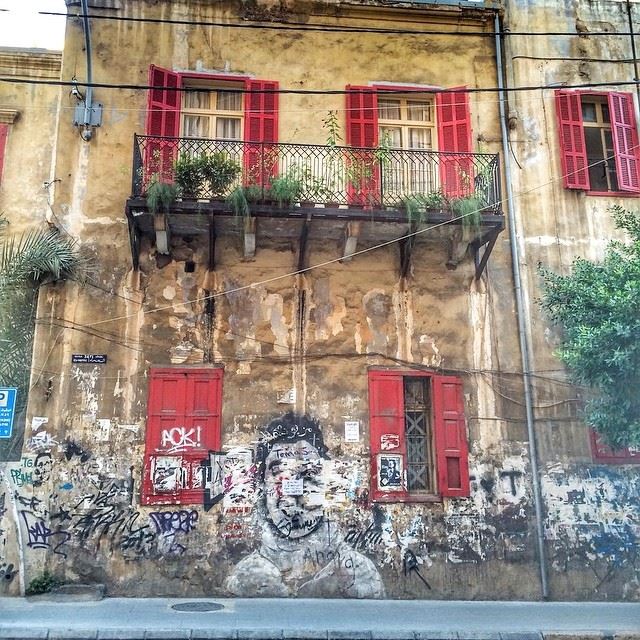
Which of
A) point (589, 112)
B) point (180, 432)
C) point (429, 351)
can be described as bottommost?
point (180, 432)

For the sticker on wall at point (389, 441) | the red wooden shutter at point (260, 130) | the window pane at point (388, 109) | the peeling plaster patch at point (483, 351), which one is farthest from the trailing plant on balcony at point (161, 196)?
the peeling plaster patch at point (483, 351)

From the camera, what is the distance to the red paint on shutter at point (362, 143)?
9.60m

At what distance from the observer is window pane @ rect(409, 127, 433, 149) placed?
420 inches

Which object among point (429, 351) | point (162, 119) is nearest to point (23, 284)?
point (162, 119)

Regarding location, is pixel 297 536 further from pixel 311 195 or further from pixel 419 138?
pixel 419 138

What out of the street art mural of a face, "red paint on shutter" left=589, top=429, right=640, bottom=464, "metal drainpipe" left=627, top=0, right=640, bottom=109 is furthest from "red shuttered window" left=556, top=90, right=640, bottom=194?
the street art mural of a face

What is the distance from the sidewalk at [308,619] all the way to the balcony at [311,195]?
198 inches

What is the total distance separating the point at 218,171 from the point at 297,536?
5.58 m

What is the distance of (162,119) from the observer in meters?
9.97

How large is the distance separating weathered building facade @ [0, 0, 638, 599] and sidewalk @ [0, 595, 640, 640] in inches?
16.6

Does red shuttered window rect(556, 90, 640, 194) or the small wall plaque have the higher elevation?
red shuttered window rect(556, 90, 640, 194)

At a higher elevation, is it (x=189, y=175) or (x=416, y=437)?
(x=189, y=175)

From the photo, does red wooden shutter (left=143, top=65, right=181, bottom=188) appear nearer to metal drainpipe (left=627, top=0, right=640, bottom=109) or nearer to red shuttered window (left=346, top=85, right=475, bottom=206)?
red shuttered window (left=346, top=85, right=475, bottom=206)

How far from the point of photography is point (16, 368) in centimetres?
925
